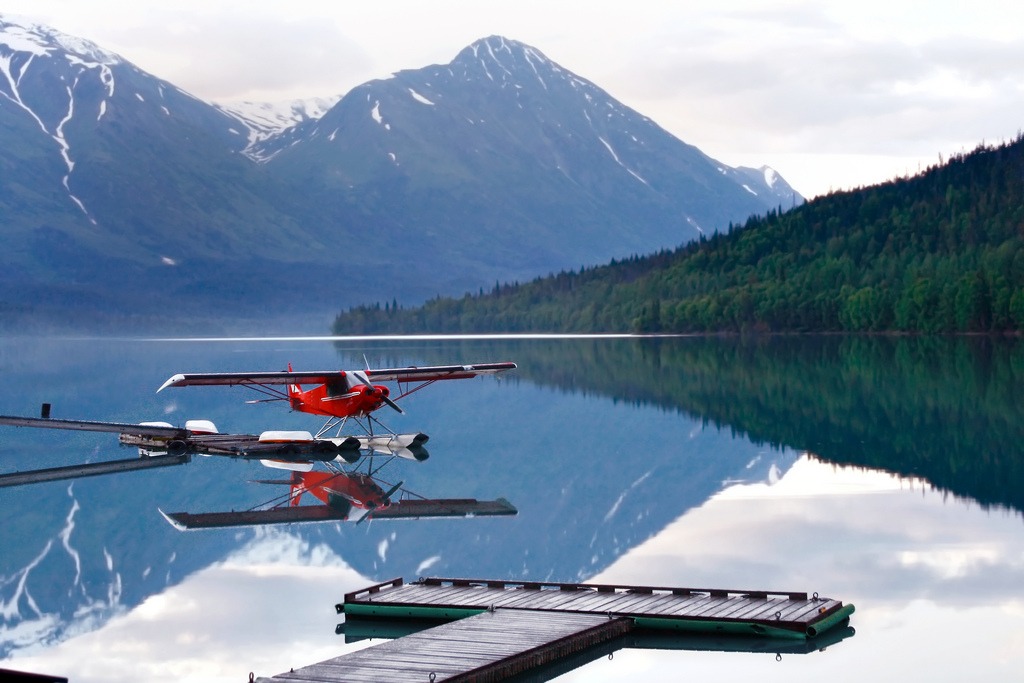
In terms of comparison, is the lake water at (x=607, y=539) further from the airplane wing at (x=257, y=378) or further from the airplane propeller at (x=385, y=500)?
the airplane wing at (x=257, y=378)

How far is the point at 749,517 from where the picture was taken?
2486 centimetres

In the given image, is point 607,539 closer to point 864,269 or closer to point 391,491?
point 391,491

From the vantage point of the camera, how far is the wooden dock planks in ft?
46.9

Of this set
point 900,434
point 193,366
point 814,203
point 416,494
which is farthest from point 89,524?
point 814,203

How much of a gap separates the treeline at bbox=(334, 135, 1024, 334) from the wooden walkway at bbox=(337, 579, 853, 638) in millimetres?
101370

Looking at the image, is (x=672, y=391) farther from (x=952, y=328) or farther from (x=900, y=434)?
(x=952, y=328)

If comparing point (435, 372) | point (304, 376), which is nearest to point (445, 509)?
point (304, 376)

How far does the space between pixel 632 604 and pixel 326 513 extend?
1051 centimetres

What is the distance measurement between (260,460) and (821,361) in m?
47.3

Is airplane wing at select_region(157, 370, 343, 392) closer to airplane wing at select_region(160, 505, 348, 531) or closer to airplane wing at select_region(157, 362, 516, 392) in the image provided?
airplane wing at select_region(157, 362, 516, 392)

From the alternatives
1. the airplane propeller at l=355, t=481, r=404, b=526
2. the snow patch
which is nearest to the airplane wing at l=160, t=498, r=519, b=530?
the airplane propeller at l=355, t=481, r=404, b=526

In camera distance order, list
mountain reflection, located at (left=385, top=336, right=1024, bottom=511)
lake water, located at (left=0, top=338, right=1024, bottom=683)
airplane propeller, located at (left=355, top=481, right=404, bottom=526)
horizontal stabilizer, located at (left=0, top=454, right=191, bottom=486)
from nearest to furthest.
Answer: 1. lake water, located at (left=0, top=338, right=1024, bottom=683)
2. airplane propeller, located at (left=355, top=481, right=404, bottom=526)
3. mountain reflection, located at (left=385, top=336, right=1024, bottom=511)
4. horizontal stabilizer, located at (left=0, top=454, right=191, bottom=486)

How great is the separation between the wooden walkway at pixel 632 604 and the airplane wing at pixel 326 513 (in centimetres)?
744

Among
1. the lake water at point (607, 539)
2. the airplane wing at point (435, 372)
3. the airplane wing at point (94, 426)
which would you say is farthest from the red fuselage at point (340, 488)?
the airplane wing at point (435, 372)
